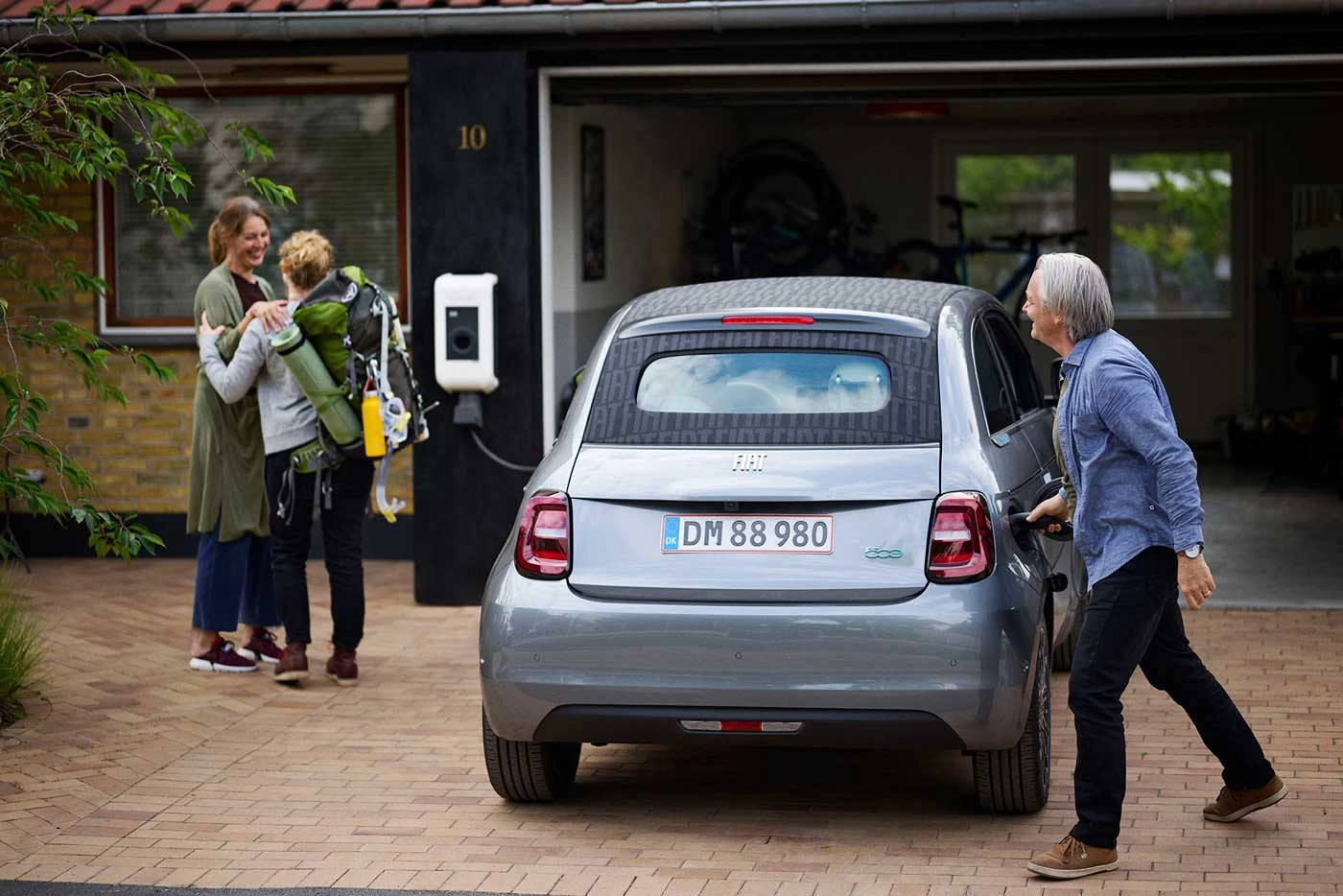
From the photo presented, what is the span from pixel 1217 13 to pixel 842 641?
458 cm

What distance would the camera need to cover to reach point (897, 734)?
5.27 metres

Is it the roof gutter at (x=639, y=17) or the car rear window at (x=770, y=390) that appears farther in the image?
the roof gutter at (x=639, y=17)

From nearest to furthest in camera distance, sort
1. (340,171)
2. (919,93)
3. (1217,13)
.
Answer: (1217,13), (919,93), (340,171)

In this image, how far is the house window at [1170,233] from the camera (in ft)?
53.8

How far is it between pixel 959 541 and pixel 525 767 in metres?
1.61

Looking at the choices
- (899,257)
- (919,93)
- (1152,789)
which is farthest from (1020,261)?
(1152,789)

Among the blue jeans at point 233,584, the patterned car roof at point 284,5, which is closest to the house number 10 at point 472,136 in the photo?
the patterned car roof at point 284,5

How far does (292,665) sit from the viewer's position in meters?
7.82

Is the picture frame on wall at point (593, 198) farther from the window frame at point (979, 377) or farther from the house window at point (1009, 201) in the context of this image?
the window frame at point (979, 377)

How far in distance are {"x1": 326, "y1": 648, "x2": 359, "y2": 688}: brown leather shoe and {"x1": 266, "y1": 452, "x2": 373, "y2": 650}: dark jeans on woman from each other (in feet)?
0.58

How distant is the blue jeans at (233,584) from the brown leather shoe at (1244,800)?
13.9ft

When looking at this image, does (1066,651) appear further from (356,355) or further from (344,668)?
(356,355)

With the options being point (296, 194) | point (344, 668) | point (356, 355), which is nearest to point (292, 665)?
point (344, 668)

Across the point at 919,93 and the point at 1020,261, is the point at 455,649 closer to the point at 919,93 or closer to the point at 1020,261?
the point at 919,93
